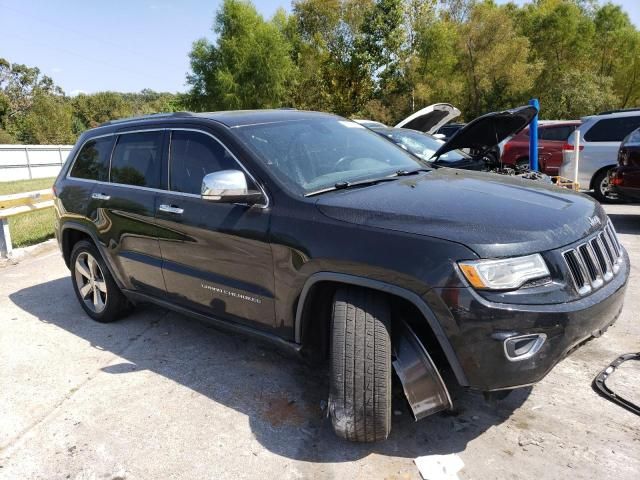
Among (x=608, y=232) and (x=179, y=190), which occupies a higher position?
(x=179, y=190)

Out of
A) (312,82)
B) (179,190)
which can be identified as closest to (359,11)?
(312,82)

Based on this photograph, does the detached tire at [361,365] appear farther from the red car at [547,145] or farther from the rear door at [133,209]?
the red car at [547,145]

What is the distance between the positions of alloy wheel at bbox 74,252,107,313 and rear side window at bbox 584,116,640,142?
9.62m

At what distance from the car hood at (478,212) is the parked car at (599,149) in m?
7.80

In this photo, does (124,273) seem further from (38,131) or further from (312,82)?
(38,131)

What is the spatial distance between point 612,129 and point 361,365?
9830mm

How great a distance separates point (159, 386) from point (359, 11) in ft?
119

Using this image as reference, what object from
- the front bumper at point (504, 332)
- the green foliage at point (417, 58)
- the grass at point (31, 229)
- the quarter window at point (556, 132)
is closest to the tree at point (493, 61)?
the green foliage at point (417, 58)

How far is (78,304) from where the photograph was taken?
17.4 feet

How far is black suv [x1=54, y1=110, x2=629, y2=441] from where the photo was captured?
232 centimetres

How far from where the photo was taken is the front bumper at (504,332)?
89.3 inches

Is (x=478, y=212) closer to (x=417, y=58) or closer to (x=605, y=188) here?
(x=605, y=188)

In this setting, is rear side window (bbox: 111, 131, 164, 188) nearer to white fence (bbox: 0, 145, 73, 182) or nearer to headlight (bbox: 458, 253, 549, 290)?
headlight (bbox: 458, 253, 549, 290)

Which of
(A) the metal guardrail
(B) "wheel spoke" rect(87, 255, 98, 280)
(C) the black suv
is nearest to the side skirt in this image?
(C) the black suv
